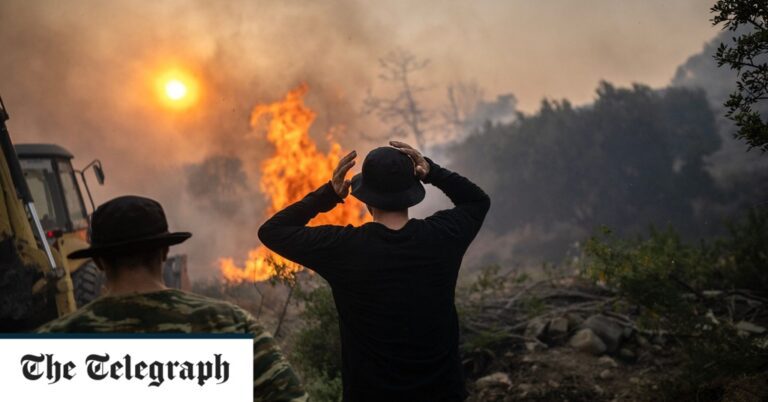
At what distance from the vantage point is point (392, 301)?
2402 mm

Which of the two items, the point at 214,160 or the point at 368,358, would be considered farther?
the point at 214,160

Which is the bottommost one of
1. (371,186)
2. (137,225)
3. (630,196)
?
(137,225)

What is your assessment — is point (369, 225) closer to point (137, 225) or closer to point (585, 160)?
point (137, 225)

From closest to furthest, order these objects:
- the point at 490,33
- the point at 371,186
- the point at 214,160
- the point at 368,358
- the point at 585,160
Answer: the point at 368,358 → the point at 371,186 → the point at 585,160 → the point at 214,160 → the point at 490,33

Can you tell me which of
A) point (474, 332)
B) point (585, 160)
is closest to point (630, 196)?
point (585, 160)

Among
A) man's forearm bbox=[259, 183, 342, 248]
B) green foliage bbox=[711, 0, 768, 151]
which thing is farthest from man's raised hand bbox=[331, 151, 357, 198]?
green foliage bbox=[711, 0, 768, 151]

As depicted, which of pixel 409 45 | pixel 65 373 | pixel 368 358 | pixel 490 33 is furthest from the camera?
pixel 490 33

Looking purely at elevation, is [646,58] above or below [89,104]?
above

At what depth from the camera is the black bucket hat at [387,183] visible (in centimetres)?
254

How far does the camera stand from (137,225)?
183 cm

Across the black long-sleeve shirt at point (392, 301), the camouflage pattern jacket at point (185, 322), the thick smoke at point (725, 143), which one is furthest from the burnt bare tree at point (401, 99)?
the camouflage pattern jacket at point (185, 322)

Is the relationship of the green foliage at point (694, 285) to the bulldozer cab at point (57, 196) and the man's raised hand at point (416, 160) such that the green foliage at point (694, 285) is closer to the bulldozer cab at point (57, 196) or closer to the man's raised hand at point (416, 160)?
the man's raised hand at point (416, 160)

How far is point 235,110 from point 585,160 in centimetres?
1333

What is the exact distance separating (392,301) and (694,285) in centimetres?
599
